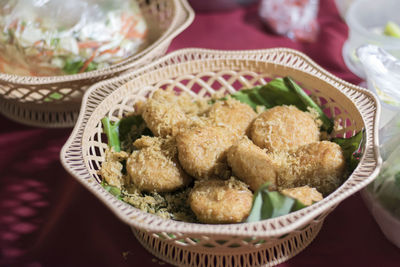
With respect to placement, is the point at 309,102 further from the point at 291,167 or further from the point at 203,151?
the point at 203,151

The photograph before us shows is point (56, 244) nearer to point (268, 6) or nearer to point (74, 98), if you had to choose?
point (74, 98)

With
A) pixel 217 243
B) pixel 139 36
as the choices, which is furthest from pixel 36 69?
pixel 217 243

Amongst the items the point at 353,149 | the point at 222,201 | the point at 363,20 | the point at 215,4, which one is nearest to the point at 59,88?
the point at 222,201

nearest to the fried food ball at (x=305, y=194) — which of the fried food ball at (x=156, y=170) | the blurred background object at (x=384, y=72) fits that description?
the fried food ball at (x=156, y=170)

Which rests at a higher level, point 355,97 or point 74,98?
point 355,97

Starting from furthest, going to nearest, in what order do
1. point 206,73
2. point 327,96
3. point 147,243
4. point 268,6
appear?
point 268,6 → point 206,73 → point 327,96 → point 147,243

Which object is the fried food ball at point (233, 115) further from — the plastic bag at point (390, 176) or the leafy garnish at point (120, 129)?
the plastic bag at point (390, 176)

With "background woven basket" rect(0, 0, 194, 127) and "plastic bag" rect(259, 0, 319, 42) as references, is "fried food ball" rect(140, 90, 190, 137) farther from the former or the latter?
"plastic bag" rect(259, 0, 319, 42)
